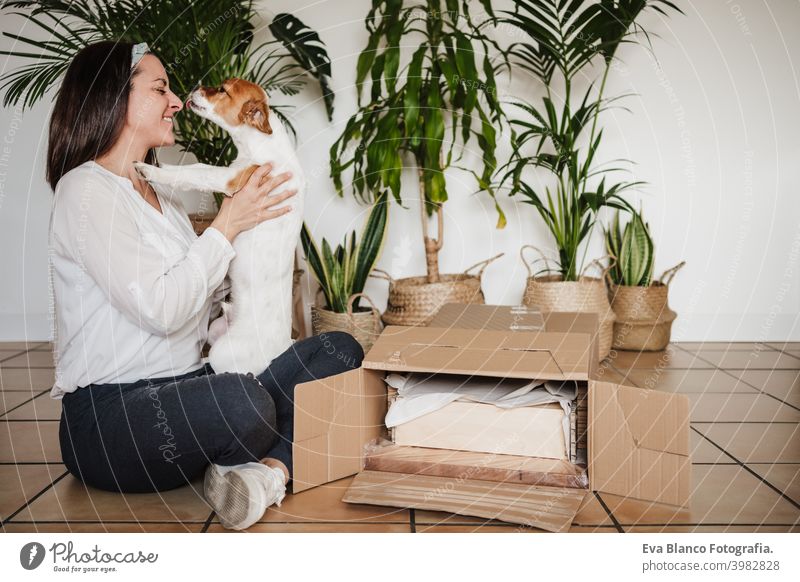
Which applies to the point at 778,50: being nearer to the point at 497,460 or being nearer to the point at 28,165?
the point at 497,460

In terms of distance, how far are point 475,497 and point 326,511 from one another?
0.35m

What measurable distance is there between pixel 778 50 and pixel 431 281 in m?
2.05

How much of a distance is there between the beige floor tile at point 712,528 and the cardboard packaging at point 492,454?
0.10 m

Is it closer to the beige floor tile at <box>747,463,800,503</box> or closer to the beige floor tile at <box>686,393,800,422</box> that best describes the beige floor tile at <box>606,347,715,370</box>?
the beige floor tile at <box>686,393,800,422</box>

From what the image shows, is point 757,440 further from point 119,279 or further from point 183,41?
point 183,41

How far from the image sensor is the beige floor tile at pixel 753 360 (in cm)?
300

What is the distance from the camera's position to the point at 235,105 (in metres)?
1.81

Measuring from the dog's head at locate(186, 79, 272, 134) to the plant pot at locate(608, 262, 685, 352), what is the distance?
208 cm

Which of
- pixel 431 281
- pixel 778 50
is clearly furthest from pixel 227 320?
pixel 778 50

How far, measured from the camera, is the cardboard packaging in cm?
165

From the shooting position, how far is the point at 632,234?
3348 mm

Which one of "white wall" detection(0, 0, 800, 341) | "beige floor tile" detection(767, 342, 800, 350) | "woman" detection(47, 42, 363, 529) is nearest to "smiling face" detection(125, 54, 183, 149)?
"woman" detection(47, 42, 363, 529)

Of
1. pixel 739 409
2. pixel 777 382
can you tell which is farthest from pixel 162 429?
pixel 777 382

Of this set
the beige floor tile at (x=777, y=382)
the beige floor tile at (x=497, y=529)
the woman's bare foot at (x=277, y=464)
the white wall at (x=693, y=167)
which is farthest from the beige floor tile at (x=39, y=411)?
the beige floor tile at (x=777, y=382)
